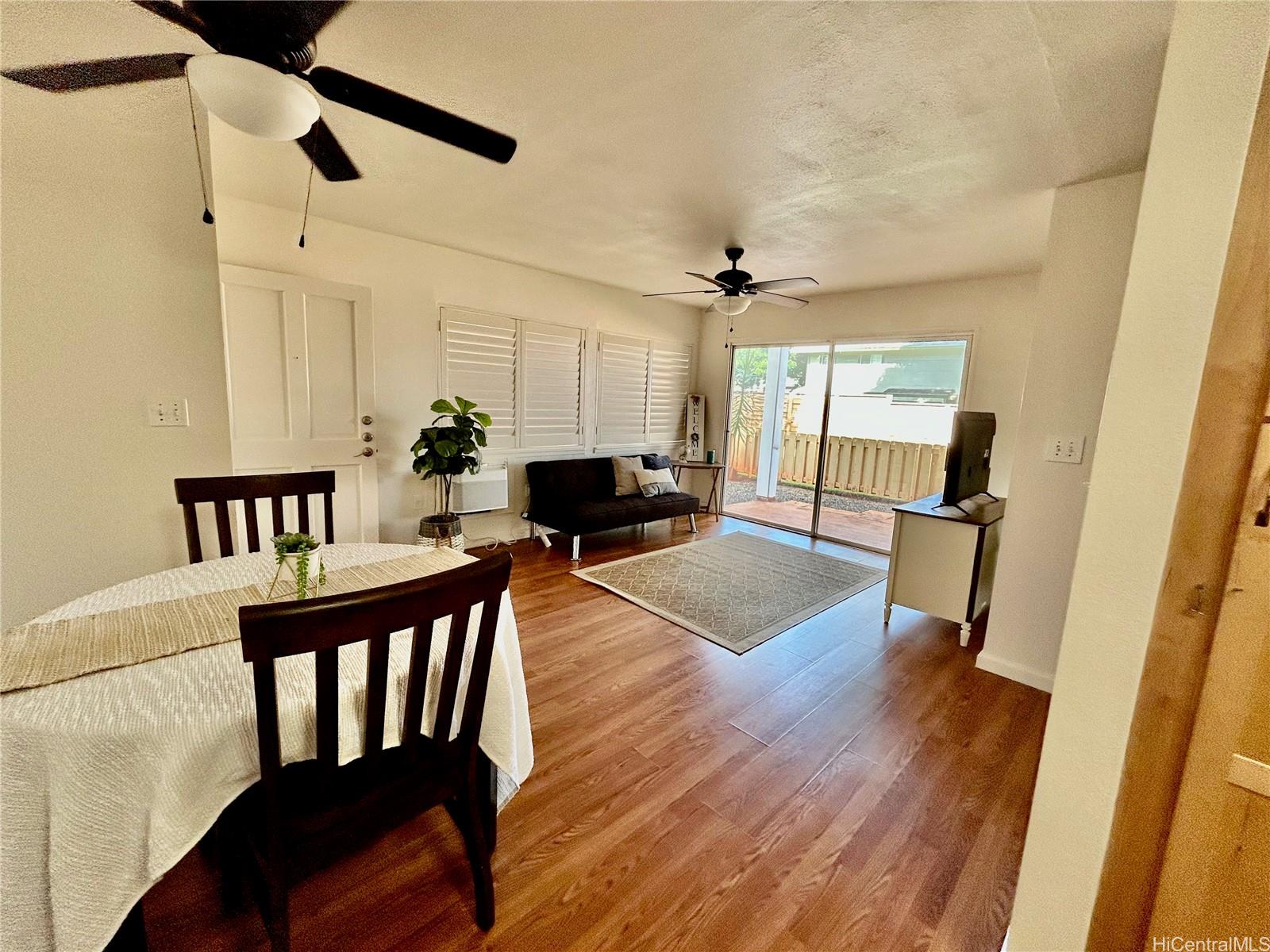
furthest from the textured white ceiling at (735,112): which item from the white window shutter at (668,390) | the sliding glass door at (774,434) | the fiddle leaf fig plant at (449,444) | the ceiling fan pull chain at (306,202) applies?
the sliding glass door at (774,434)

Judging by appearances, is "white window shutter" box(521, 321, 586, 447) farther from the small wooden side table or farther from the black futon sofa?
the small wooden side table

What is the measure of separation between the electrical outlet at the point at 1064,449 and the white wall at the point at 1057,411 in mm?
21

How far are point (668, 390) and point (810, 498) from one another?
7.67 feet

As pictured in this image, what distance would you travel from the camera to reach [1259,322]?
88 cm

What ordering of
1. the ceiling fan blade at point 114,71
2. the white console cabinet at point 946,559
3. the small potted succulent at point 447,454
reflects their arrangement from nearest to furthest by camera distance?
the ceiling fan blade at point 114,71
the white console cabinet at point 946,559
the small potted succulent at point 447,454


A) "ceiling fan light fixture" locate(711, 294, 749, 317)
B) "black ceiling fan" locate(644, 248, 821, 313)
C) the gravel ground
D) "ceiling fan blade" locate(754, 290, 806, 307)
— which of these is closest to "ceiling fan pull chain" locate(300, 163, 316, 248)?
"black ceiling fan" locate(644, 248, 821, 313)

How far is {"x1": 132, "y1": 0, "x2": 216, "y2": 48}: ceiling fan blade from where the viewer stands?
1.02 m

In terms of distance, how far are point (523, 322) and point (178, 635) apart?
3.57 m

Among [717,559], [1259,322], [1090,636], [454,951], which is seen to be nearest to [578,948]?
[454,951]

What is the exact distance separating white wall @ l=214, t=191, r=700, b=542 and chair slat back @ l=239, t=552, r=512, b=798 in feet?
9.81

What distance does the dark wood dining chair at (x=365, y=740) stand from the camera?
832 millimetres

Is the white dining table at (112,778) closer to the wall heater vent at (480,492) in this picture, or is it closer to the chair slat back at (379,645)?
the chair slat back at (379,645)

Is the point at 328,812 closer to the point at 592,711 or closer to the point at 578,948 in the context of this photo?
the point at 578,948

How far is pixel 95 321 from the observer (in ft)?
5.81
